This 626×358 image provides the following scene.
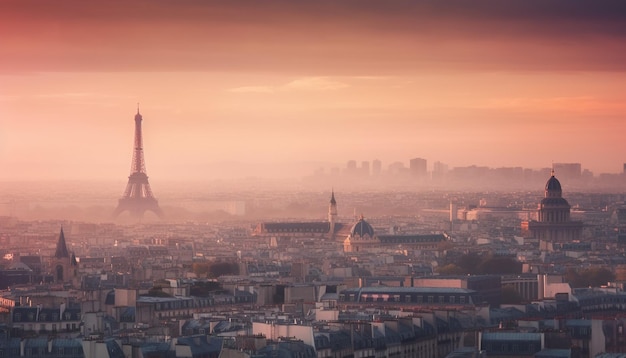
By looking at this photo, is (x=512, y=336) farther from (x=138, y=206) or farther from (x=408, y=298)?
(x=138, y=206)

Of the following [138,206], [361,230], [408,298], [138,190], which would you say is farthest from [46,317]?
[138,206]

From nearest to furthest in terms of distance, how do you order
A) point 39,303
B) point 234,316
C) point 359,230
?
point 234,316 < point 39,303 < point 359,230

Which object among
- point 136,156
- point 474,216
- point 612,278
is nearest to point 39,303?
point 612,278

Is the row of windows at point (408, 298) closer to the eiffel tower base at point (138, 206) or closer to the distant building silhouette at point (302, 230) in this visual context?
the distant building silhouette at point (302, 230)

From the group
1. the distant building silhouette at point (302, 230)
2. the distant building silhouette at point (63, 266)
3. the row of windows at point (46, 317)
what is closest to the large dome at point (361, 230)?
the distant building silhouette at point (302, 230)

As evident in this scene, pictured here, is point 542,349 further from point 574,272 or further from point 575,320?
point 574,272

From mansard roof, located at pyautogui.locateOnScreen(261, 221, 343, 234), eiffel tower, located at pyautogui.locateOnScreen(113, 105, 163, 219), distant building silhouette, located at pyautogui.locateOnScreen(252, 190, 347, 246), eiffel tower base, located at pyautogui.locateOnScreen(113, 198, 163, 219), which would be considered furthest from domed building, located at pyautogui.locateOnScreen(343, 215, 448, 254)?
eiffel tower base, located at pyautogui.locateOnScreen(113, 198, 163, 219)
